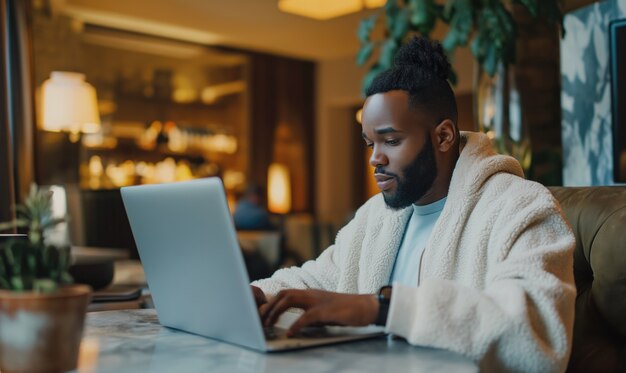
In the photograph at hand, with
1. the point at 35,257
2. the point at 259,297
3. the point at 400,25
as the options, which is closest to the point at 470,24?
the point at 400,25

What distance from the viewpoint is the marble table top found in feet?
2.85

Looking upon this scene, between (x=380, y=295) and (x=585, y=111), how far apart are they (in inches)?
70.8

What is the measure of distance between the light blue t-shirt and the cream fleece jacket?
0.08 feet

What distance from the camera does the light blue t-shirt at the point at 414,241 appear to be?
1.49 meters

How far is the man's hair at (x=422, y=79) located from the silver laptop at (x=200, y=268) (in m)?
0.52

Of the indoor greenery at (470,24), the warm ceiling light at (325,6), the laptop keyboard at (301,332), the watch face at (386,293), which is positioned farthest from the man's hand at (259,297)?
the warm ceiling light at (325,6)

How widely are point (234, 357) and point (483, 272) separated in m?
0.55

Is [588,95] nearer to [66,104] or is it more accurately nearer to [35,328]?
[35,328]

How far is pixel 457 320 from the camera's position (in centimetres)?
97

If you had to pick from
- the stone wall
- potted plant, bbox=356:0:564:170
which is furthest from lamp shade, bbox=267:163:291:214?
the stone wall

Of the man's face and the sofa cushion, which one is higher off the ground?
the man's face

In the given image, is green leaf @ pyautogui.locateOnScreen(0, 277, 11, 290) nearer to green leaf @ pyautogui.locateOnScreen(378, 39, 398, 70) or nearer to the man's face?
the man's face

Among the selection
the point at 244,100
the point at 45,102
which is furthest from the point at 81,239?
the point at 244,100

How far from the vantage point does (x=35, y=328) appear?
786mm
